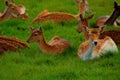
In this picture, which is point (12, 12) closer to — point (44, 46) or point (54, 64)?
point (44, 46)

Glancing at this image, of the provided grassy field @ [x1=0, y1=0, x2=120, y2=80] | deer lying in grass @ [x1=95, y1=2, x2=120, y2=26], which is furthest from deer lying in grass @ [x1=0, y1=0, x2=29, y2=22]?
deer lying in grass @ [x1=95, y1=2, x2=120, y2=26]

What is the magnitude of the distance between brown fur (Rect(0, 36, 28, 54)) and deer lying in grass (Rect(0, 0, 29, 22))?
134 inches

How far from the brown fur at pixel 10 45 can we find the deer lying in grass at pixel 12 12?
3.40 m

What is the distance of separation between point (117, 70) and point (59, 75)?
109 cm

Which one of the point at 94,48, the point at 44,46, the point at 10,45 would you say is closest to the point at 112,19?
the point at 44,46

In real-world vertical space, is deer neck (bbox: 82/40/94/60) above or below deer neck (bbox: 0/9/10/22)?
above

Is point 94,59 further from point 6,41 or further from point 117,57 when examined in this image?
point 6,41

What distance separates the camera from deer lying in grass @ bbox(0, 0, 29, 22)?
580 inches

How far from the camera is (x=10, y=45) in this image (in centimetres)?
1118

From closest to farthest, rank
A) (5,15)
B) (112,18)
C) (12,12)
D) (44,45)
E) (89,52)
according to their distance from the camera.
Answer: (89,52) → (44,45) → (112,18) → (5,15) → (12,12)

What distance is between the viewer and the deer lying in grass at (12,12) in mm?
14734

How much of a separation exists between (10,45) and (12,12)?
3911 mm

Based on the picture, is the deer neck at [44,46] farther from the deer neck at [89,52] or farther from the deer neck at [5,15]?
the deer neck at [5,15]

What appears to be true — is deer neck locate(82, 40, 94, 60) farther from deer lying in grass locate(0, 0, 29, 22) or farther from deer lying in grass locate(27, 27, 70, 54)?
deer lying in grass locate(0, 0, 29, 22)
